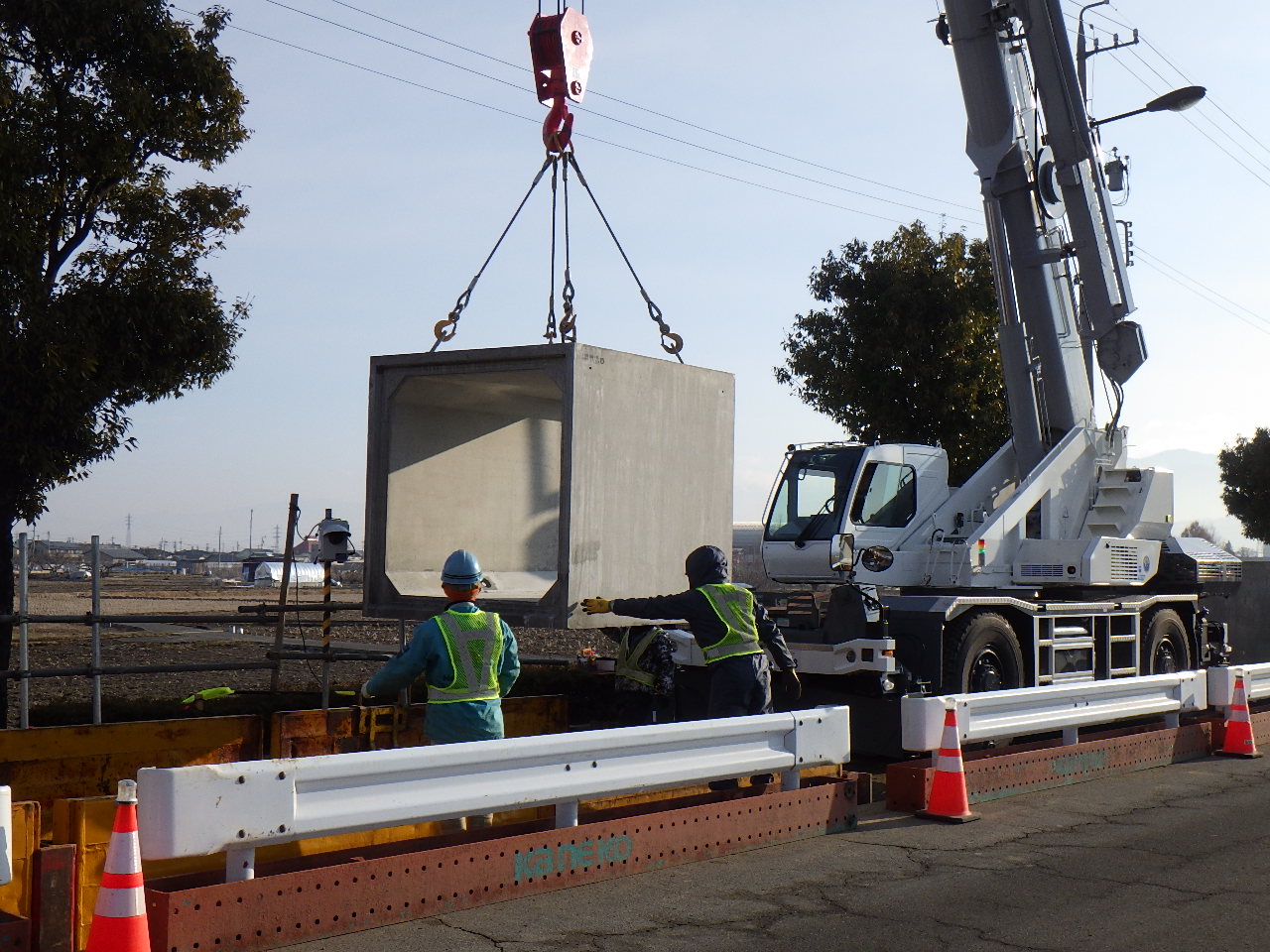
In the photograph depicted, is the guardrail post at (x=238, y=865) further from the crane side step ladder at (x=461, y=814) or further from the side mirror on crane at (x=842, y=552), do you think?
the side mirror on crane at (x=842, y=552)

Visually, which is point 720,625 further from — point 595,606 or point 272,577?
point 272,577

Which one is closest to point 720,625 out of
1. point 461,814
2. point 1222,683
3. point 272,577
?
point 461,814

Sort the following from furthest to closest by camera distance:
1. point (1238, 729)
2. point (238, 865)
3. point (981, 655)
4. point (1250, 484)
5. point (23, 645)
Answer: point (1250, 484) → point (981, 655) → point (1238, 729) → point (23, 645) → point (238, 865)

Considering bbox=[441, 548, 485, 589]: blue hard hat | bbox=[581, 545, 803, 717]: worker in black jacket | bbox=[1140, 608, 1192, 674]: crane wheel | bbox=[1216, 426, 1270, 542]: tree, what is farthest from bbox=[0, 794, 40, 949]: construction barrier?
bbox=[1216, 426, 1270, 542]: tree

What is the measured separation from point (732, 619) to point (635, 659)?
3.20 m

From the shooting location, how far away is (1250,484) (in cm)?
4172

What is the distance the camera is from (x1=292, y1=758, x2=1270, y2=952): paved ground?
5.65 m

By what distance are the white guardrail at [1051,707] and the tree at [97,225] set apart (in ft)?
20.4

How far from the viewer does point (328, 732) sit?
30.4 feet

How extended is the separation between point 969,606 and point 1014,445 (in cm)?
324

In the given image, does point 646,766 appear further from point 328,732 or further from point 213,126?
point 213,126

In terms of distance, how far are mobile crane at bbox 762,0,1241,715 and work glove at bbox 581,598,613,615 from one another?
3.83 metres

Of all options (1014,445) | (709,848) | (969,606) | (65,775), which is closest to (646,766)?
(709,848)

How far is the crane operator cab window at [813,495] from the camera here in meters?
12.8
